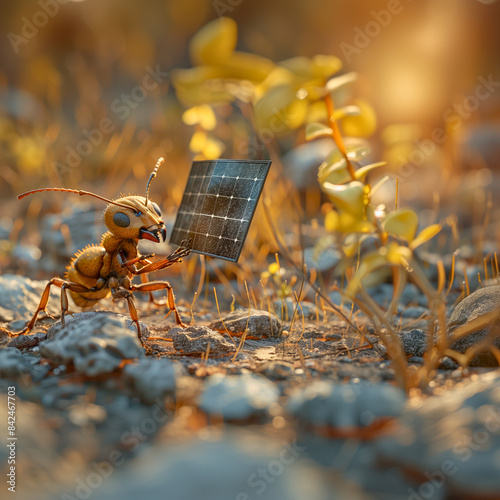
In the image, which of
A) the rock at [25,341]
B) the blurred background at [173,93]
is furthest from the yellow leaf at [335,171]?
the rock at [25,341]

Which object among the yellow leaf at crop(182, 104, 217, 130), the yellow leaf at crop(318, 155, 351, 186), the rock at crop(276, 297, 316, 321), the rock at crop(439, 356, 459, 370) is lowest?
the rock at crop(276, 297, 316, 321)

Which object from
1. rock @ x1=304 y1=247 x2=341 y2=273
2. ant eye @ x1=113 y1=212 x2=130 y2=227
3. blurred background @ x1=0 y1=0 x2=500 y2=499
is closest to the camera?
ant eye @ x1=113 y1=212 x2=130 y2=227

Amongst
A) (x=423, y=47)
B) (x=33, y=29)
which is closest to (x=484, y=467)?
(x=423, y=47)

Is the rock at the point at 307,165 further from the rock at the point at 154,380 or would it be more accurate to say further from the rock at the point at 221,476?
the rock at the point at 221,476

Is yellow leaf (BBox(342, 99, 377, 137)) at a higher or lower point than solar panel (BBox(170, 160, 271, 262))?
higher

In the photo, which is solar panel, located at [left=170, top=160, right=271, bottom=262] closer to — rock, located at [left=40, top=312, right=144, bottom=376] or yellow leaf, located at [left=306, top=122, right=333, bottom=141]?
yellow leaf, located at [left=306, top=122, right=333, bottom=141]

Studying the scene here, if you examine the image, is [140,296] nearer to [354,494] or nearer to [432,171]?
[354,494]

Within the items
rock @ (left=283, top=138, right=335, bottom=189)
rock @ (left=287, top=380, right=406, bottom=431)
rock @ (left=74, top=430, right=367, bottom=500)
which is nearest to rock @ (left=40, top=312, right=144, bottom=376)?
rock @ (left=74, top=430, right=367, bottom=500)
